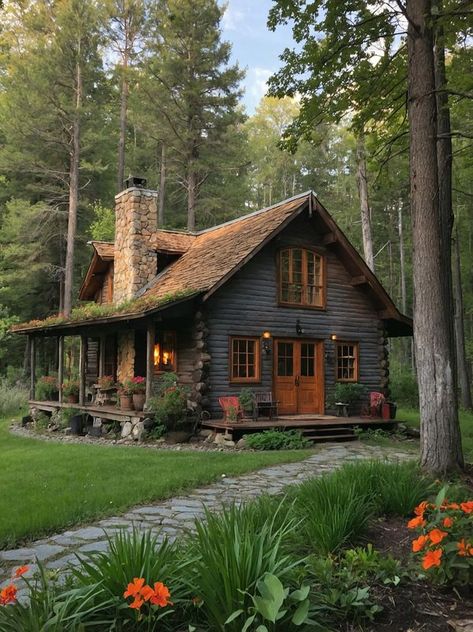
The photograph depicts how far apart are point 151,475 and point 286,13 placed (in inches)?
292

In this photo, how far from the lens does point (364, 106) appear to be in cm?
1026

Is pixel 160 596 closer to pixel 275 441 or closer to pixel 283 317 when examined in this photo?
pixel 275 441

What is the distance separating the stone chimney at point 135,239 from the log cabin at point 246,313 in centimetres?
3

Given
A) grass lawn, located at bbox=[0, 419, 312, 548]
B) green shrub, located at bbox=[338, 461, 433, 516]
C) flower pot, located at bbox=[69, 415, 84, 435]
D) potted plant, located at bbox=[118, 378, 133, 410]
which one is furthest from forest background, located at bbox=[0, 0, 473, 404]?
green shrub, located at bbox=[338, 461, 433, 516]

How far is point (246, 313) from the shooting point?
14.4 metres

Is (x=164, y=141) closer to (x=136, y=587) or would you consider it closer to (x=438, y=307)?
(x=438, y=307)

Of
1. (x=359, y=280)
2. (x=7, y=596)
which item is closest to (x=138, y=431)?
(x=359, y=280)

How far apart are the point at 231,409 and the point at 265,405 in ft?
4.57

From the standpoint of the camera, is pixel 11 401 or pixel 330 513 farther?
pixel 11 401

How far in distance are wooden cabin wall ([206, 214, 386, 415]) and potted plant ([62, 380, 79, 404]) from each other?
5.27m

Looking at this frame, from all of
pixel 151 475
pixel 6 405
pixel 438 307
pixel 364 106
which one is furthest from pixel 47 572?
pixel 6 405

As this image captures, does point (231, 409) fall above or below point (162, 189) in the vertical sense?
below

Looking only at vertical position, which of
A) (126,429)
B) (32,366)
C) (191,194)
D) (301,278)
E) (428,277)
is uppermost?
(191,194)

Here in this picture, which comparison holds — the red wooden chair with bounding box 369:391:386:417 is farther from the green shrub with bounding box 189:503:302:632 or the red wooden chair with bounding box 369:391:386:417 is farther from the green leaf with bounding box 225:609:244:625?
the green leaf with bounding box 225:609:244:625
